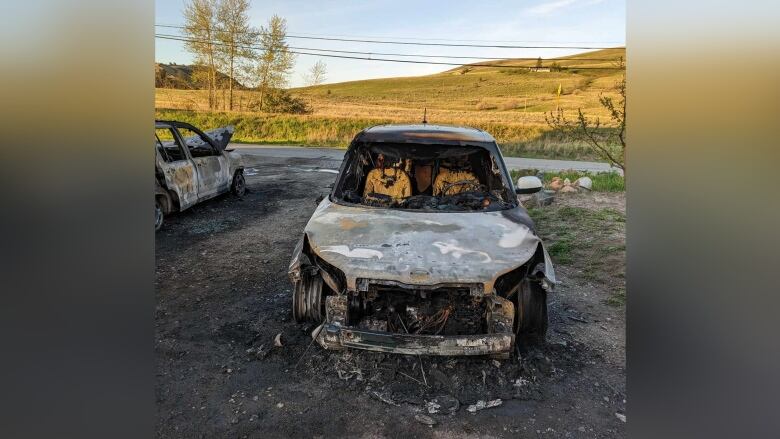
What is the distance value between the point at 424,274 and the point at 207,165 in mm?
5777

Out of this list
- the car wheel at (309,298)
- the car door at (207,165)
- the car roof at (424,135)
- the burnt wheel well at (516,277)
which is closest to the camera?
the burnt wheel well at (516,277)

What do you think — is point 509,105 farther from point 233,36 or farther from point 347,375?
point 347,375

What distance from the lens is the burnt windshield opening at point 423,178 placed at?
13.0 feet

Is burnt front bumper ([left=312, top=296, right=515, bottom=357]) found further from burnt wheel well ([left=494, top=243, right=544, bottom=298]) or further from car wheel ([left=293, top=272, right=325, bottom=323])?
car wheel ([left=293, top=272, right=325, bottom=323])

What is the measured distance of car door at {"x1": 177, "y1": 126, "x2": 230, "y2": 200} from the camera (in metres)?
7.23

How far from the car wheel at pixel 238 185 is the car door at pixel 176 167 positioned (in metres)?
1.45

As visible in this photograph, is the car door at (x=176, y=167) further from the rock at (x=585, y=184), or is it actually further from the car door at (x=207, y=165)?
the rock at (x=585, y=184)

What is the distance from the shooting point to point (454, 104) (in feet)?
156

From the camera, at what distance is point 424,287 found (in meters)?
2.74

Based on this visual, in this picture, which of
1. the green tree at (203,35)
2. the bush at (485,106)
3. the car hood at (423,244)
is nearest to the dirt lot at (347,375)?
the car hood at (423,244)

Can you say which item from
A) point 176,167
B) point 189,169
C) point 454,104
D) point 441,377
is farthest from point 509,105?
point 441,377

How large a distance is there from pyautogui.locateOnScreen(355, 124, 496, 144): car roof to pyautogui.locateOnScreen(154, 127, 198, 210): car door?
328 cm
